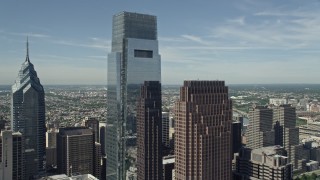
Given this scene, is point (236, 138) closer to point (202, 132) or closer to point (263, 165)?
point (263, 165)

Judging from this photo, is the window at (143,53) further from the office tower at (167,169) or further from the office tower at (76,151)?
the office tower at (76,151)

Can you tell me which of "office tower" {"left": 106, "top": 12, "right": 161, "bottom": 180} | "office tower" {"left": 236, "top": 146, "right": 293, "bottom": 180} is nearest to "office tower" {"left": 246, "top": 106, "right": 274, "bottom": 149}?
"office tower" {"left": 236, "top": 146, "right": 293, "bottom": 180}

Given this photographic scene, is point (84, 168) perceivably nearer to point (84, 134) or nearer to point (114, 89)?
point (84, 134)

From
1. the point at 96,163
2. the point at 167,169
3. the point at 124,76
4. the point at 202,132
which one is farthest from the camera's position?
the point at 96,163

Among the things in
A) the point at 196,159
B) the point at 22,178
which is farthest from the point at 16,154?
the point at 196,159

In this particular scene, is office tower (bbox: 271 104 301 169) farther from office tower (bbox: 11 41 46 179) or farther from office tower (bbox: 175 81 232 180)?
office tower (bbox: 11 41 46 179)

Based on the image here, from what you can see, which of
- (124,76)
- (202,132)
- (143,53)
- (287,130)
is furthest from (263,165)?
(287,130)

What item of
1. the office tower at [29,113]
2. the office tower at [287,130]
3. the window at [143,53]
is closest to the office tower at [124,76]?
the window at [143,53]
